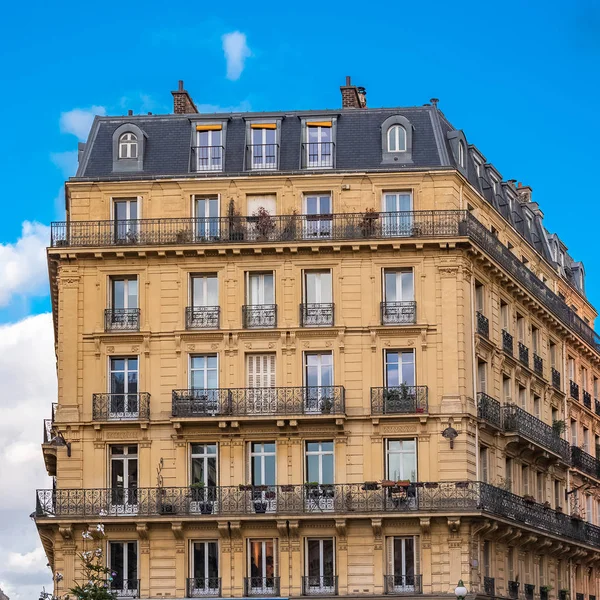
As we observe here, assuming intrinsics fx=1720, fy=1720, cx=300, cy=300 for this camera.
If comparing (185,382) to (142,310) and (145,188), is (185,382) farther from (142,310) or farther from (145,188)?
(145,188)

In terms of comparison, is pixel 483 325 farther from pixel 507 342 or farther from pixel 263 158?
pixel 263 158

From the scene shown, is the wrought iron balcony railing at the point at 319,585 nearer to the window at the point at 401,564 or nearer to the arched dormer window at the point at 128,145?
the window at the point at 401,564

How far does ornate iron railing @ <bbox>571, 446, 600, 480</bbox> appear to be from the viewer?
7394 centimetres

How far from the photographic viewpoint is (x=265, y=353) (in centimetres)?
5962

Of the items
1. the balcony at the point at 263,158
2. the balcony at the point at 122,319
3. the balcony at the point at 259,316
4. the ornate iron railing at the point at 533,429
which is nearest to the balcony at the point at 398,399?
the balcony at the point at 259,316

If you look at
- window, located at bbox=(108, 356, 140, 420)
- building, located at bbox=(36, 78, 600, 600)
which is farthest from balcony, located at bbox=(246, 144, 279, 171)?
window, located at bbox=(108, 356, 140, 420)

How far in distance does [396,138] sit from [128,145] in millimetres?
9670

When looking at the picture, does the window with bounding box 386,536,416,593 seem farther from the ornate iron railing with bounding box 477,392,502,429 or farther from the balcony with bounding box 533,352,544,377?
the balcony with bounding box 533,352,544,377

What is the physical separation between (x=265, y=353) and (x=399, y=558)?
840 centimetres

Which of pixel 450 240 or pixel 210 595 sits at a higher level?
pixel 450 240

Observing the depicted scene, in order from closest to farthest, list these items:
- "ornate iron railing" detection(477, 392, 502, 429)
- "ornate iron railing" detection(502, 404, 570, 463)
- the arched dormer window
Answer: "ornate iron railing" detection(477, 392, 502, 429), the arched dormer window, "ornate iron railing" detection(502, 404, 570, 463)

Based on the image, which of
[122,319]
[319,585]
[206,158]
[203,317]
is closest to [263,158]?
[206,158]

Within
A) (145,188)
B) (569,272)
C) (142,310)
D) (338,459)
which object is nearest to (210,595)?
(338,459)

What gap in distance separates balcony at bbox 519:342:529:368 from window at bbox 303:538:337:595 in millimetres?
12955
